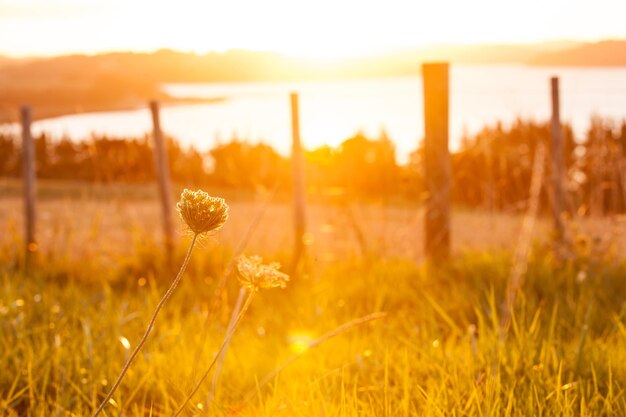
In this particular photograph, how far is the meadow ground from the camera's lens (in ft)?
8.23

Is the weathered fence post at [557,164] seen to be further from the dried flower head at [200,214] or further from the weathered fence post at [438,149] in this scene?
the dried flower head at [200,214]

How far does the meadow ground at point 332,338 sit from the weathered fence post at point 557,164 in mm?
199

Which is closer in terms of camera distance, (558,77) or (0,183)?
Answer: (558,77)

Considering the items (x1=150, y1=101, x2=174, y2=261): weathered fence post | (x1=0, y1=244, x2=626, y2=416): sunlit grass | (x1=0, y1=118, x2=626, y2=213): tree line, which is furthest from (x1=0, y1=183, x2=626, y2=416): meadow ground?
(x1=0, y1=118, x2=626, y2=213): tree line

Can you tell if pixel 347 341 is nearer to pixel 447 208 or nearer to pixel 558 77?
pixel 447 208

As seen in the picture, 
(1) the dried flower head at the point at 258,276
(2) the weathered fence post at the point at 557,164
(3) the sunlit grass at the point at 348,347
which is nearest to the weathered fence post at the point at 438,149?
(3) the sunlit grass at the point at 348,347

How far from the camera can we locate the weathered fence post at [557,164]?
19.1ft

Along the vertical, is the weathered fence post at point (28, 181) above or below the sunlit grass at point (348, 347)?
above

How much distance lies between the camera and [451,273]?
5.25 metres

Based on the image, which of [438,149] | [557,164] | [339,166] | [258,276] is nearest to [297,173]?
[438,149]

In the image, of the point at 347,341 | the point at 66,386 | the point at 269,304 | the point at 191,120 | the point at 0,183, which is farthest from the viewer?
the point at 191,120

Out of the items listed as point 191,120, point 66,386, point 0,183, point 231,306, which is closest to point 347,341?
point 66,386

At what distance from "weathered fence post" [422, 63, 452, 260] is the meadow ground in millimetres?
230

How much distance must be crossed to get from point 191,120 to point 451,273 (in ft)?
54.1
